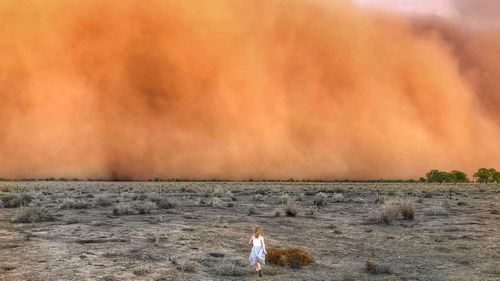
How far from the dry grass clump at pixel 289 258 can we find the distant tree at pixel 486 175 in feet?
629

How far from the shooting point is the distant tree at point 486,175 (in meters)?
187

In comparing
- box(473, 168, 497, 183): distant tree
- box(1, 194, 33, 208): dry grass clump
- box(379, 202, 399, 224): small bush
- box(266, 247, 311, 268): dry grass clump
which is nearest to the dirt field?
box(379, 202, 399, 224): small bush

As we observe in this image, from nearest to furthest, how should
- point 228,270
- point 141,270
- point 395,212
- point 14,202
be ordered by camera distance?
1. point 141,270
2. point 228,270
3. point 395,212
4. point 14,202

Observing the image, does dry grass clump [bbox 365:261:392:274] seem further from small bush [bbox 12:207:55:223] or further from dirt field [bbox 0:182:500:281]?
small bush [bbox 12:207:55:223]

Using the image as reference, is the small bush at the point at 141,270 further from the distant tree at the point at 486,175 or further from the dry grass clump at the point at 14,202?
the distant tree at the point at 486,175

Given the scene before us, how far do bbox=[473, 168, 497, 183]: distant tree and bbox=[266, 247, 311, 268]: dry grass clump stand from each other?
192 metres

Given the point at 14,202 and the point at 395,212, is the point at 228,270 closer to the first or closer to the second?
the point at 395,212

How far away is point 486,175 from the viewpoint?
18788 cm

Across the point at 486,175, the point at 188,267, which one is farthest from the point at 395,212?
the point at 486,175

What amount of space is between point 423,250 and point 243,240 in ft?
25.7

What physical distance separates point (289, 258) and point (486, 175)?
193 m

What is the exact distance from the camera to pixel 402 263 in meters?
17.7

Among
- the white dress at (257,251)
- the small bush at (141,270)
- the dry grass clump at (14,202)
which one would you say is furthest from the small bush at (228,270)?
the dry grass clump at (14,202)

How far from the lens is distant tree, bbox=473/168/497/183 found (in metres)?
187
